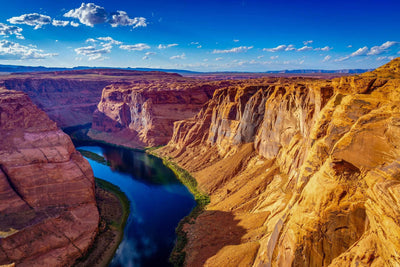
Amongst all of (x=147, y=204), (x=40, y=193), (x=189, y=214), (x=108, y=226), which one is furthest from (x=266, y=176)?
(x=40, y=193)

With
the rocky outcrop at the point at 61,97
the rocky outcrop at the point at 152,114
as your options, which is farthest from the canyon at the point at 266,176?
the rocky outcrop at the point at 61,97

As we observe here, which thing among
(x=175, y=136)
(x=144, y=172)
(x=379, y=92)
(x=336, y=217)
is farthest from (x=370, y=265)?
(x=175, y=136)

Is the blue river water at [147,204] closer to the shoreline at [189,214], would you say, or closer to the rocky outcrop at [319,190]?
the shoreline at [189,214]

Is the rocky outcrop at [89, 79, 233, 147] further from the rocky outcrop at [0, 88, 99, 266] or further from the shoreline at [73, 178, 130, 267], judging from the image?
the rocky outcrop at [0, 88, 99, 266]

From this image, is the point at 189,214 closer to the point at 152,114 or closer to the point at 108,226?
the point at 108,226

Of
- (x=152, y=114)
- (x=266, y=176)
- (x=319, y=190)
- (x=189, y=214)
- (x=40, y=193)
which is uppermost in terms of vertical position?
(x=319, y=190)

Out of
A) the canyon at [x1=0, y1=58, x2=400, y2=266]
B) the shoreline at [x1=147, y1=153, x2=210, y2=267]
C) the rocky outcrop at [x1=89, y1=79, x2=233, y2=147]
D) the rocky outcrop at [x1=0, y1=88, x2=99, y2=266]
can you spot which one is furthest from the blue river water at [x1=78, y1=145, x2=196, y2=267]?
the rocky outcrop at [x1=89, y1=79, x2=233, y2=147]
